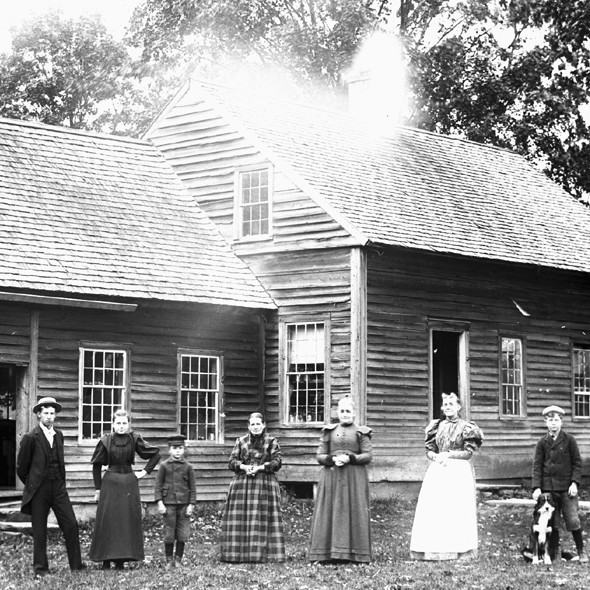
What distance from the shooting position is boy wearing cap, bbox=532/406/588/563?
1495 cm

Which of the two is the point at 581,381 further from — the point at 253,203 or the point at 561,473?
the point at 561,473

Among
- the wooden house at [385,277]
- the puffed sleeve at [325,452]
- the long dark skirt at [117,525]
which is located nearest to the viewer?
the long dark skirt at [117,525]

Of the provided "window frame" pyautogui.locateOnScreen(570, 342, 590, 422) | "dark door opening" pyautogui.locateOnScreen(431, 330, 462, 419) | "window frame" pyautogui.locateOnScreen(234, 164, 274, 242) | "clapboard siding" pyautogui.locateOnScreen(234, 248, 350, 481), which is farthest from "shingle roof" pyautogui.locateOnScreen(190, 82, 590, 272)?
"dark door opening" pyautogui.locateOnScreen(431, 330, 462, 419)

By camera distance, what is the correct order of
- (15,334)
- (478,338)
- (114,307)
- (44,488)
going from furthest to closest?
(478,338) → (114,307) → (15,334) → (44,488)

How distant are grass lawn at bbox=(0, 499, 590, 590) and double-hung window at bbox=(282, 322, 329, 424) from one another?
4476 mm

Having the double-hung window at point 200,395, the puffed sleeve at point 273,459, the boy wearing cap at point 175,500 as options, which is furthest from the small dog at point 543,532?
the double-hung window at point 200,395

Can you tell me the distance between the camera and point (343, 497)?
14.7m

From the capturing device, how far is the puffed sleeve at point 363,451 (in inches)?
578

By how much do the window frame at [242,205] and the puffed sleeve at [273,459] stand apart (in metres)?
8.29

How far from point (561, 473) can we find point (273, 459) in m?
3.27

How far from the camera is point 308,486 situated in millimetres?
22016

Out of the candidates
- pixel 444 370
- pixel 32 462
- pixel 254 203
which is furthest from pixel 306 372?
pixel 32 462

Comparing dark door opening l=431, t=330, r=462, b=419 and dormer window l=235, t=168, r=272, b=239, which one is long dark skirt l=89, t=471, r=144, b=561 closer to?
dormer window l=235, t=168, r=272, b=239

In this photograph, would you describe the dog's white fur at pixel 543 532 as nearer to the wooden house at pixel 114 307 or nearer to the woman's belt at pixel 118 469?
the woman's belt at pixel 118 469
